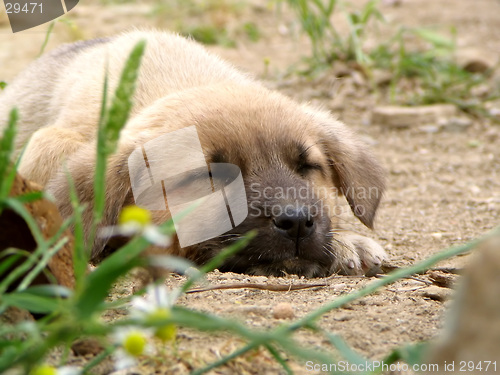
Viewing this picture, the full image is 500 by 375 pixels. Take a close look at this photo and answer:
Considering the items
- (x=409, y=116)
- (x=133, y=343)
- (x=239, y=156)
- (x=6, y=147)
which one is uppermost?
(x=6, y=147)

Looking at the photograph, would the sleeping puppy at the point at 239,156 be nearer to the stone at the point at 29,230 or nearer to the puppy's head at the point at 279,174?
the puppy's head at the point at 279,174

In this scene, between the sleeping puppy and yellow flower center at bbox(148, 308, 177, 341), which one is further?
the sleeping puppy

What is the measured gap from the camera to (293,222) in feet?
9.80

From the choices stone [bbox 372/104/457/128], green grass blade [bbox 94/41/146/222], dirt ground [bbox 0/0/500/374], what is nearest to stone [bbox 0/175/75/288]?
dirt ground [bbox 0/0/500/374]

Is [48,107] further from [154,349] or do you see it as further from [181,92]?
[154,349]

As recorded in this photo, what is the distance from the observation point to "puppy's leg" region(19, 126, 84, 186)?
353 centimetres

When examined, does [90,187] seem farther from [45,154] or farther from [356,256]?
[356,256]

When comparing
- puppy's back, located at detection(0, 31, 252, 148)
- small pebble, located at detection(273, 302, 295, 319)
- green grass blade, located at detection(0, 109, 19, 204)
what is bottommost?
small pebble, located at detection(273, 302, 295, 319)

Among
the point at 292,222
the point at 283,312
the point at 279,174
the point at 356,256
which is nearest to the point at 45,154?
the point at 279,174

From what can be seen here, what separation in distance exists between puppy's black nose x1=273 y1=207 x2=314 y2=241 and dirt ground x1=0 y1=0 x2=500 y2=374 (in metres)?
0.21

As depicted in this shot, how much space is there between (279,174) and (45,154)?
4.03 ft

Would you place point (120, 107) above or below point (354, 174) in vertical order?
above

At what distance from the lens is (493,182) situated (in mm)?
5297

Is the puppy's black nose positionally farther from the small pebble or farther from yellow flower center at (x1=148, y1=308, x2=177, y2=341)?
yellow flower center at (x1=148, y1=308, x2=177, y2=341)
